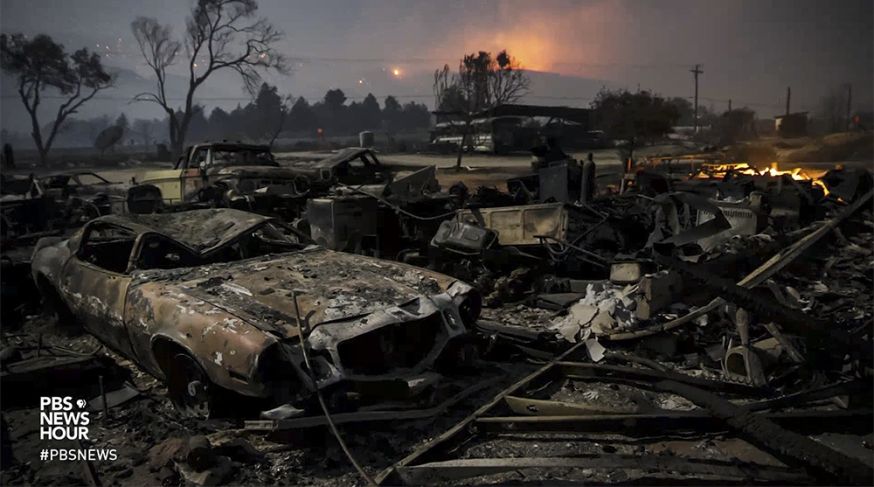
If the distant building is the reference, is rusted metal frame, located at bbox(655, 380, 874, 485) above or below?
below

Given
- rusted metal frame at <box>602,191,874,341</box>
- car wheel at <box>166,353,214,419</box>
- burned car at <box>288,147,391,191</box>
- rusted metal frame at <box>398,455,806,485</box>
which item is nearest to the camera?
rusted metal frame at <box>398,455,806,485</box>

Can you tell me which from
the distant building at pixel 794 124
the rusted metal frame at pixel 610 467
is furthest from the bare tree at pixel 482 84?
the rusted metal frame at pixel 610 467

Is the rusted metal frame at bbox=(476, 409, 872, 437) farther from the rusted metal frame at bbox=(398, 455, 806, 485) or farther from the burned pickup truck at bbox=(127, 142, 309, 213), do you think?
the burned pickup truck at bbox=(127, 142, 309, 213)

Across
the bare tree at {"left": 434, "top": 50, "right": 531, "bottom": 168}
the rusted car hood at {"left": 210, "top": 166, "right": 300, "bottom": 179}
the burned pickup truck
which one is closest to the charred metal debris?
the burned pickup truck

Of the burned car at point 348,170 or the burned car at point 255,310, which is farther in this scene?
the burned car at point 348,170

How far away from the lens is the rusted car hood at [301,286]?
11.0 feet

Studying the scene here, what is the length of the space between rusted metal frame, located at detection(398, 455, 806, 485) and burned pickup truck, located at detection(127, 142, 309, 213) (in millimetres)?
6834

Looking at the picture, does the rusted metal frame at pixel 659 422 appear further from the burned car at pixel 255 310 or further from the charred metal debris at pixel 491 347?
the burned car at pixel 255 310

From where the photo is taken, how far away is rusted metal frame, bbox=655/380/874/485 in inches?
97.7

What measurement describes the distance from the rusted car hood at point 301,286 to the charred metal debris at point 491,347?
21mm

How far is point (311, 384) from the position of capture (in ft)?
9.95

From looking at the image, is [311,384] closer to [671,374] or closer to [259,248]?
[259,248]

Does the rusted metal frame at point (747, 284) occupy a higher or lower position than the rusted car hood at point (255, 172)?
lower

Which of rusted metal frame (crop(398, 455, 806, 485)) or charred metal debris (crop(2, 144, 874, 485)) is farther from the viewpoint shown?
charred metal debris (crop(2, 144, 874, 485))
